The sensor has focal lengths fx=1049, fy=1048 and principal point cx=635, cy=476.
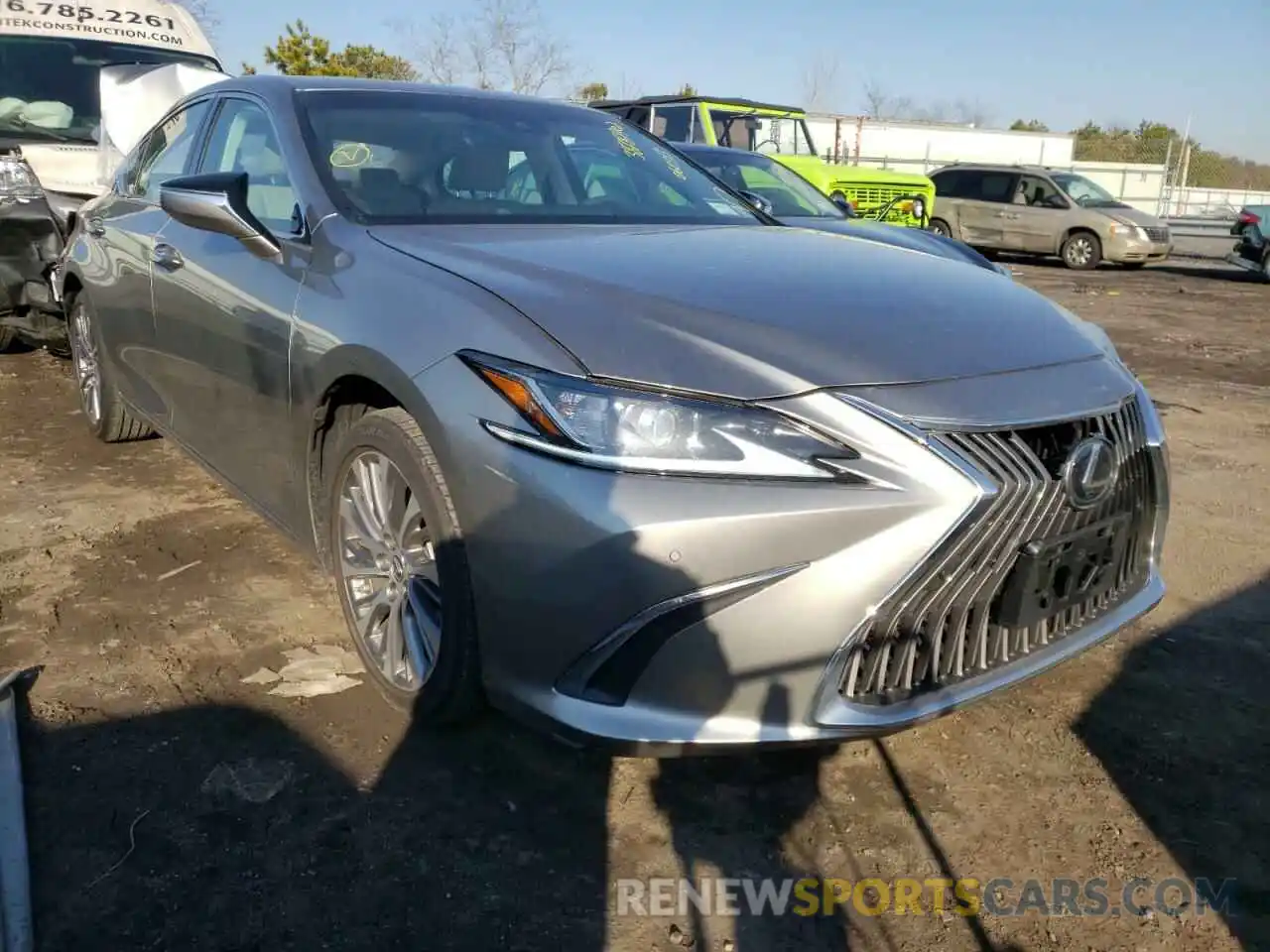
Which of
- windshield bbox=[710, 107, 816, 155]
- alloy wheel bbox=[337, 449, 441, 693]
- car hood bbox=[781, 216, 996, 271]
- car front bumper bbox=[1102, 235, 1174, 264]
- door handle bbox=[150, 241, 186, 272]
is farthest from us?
car front bumper bbox=[1102, 235, 1174, 264]

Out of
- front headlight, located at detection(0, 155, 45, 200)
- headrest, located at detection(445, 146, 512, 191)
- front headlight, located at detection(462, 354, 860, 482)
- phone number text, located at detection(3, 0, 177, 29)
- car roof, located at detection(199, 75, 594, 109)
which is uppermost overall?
phone number text, located at detection(3, 0, 177, 29)

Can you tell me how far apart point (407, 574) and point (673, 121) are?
12.3 m

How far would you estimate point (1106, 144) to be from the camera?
4503 cm

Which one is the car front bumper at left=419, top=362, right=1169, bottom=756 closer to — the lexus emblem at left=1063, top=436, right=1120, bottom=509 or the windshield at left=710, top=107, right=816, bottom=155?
the lexus emblem at left=1063, top=436, right=1120, bottom=509

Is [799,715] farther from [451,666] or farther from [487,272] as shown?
[487,272]

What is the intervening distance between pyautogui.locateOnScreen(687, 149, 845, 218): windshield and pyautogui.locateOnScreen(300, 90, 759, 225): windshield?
474cm

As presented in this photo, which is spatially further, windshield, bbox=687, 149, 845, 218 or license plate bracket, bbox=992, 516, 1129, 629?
windshield, bbox=687, 149, 845, 218

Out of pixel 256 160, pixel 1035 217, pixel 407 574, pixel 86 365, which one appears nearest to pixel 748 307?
pixel 407 574

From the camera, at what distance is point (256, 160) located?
3.33 m

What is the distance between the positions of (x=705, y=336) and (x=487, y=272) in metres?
0.58

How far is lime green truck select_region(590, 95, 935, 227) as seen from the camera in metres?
12.8

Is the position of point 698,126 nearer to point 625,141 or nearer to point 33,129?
point 33,129

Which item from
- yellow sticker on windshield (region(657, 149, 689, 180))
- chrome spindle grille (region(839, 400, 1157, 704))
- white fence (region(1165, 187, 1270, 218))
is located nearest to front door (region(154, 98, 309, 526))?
yellow sticker on windshield (region(657, 149, 689, 180))

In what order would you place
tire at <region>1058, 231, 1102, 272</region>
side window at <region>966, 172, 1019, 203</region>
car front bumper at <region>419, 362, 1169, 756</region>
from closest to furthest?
car front bumper at <region>419, 362, 1169, 756</region> < tire at <region>1058, 231, 1102, 272</region> < side window at <region>966, 172, 1019, 203</region>
